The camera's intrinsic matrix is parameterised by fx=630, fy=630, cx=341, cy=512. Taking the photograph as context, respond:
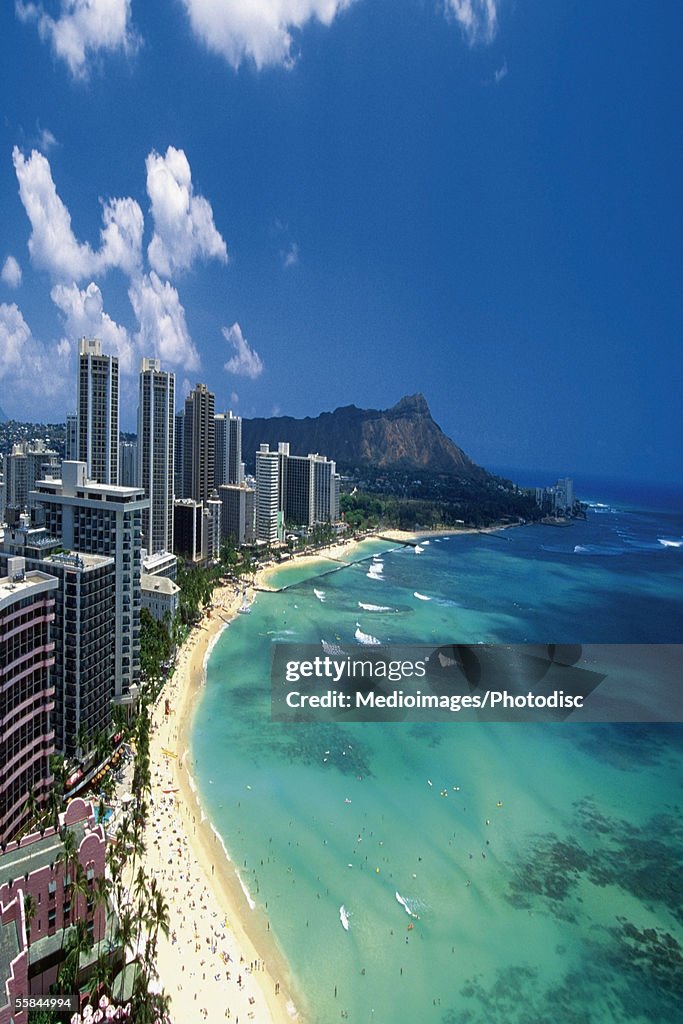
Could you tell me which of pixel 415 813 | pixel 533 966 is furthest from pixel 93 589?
pixel 533 966

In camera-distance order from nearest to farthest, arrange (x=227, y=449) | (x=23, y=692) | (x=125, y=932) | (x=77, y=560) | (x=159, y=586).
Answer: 1. (x=125, y=932)
2. (x=23, y=692)
3. (x=77, y=560)
4. (x=159, y=586)
5. (x=227, y=449)

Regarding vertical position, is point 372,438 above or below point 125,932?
above

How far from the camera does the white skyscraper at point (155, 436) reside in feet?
127

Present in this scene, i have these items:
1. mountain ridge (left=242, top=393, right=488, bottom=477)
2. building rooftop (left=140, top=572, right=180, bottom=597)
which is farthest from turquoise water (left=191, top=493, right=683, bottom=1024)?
mountain ridge (left=242, top=393, right=488, bottom=477)

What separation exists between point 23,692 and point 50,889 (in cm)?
419

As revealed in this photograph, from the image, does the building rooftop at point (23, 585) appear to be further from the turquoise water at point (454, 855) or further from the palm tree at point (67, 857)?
the turquoise water at point (454, 855)

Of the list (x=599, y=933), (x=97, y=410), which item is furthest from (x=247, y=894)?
(x=97, y=410)

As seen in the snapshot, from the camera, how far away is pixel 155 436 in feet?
127

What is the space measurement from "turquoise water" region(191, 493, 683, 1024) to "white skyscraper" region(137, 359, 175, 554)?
13999mm

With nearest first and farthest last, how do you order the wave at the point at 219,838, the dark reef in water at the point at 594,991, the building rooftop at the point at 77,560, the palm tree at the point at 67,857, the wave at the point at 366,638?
the palm tree at the point at 67,857
the dark reef in water at the point at 594,991
the wave at the point at 219,838
the building rooftop at the point at 77,560
the wave at the point at 366,638

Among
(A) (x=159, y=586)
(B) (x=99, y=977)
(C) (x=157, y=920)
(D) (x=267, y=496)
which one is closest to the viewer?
(B) (x=99, y=977)

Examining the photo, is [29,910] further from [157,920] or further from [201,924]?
[201,924]

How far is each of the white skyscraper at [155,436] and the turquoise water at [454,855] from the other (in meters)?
14.0

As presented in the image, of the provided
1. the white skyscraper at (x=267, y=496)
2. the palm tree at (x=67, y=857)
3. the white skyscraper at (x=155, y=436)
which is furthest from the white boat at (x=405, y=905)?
the white skyscraper at (x=267, y=496)
